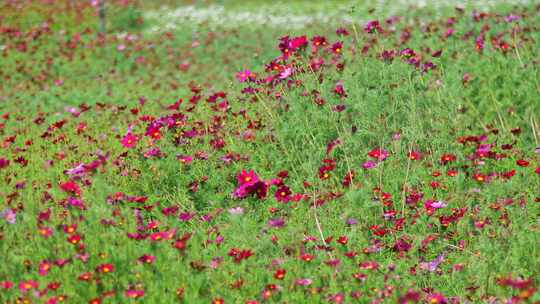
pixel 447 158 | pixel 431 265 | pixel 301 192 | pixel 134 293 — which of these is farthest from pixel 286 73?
pixel 134 293

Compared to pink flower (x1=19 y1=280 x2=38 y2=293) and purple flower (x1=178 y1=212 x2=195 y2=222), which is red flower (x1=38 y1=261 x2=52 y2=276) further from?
purple flower (x1=178 y1=212 x2=195 y2=222)

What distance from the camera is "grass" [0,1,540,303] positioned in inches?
129

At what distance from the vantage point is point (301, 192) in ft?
14.9

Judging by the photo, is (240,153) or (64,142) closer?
(240,153)

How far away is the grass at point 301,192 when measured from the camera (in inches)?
129

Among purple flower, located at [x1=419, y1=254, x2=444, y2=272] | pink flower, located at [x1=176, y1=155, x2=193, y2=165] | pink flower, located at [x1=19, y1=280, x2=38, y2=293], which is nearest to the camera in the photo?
pink flower, located at [x1=19, y1=280, x2=38, y2=293]

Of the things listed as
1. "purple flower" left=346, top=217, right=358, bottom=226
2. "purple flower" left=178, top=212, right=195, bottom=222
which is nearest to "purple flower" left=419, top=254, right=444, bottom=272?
"purple flower" left=346, top=217, right=358, bottom=226

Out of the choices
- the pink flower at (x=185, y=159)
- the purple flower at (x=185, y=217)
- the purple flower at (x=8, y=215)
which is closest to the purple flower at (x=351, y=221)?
the purple flower at (x=185, y=217)

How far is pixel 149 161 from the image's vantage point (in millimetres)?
4875

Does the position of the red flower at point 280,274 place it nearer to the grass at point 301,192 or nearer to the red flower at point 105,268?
the grass at point 301,192

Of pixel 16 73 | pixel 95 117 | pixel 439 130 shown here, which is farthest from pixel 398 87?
pixel 16 73

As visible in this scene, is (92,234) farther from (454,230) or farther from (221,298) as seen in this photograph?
(454,230)

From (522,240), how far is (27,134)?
183 inches

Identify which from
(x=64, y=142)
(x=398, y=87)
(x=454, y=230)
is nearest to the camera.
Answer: (x=454, y=230)
